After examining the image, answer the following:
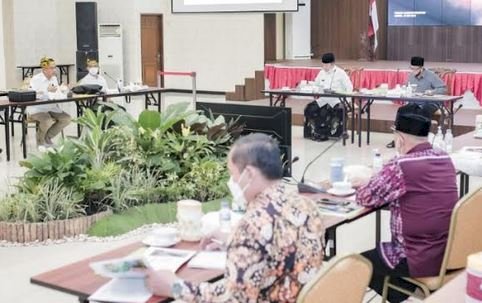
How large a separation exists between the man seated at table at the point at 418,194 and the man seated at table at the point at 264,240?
103cm

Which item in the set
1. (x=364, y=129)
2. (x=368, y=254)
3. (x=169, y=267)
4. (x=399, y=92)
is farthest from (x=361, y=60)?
(x=169, y=267)

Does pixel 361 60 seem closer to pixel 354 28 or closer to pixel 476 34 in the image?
pixel 354 28

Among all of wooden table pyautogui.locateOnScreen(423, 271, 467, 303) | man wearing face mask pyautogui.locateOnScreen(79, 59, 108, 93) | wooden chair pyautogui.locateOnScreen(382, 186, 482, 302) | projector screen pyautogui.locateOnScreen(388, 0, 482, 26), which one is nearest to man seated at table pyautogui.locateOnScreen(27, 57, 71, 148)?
man wearing face mask pyautogui.locateOnScreen(79, 59, 108, 93)

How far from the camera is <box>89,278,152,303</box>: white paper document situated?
2.48 meters

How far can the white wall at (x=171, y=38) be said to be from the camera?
51.5ft

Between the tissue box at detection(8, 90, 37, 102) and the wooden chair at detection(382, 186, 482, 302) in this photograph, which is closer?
the wooden chair at detection(382, 186, 482, 302)

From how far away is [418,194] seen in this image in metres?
3.35

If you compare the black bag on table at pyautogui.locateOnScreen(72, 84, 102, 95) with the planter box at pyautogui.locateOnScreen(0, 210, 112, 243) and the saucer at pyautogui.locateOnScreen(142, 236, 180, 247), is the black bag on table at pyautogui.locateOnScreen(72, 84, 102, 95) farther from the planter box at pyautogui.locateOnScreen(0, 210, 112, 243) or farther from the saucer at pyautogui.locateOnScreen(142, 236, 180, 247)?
the saucer at pyautogui.locateOnScreen(142, 236, 180, 247)

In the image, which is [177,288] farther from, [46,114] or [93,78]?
[93,78]

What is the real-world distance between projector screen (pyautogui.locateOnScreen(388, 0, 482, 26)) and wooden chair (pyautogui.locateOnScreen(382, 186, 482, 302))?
1333 cm

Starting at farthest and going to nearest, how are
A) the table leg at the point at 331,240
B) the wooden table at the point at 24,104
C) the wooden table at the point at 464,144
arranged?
the wooden table at the point at 24,104 → the wooden table at the point at 464,144 → the table leg at the point at 331,240

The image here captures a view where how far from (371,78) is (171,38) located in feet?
18.2

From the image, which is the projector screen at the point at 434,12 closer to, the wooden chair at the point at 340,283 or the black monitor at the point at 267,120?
the black monitor at the point at 267,120

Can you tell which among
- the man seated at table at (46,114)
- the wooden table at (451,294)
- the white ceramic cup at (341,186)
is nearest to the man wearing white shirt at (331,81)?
the man seated at table at (46,114)
